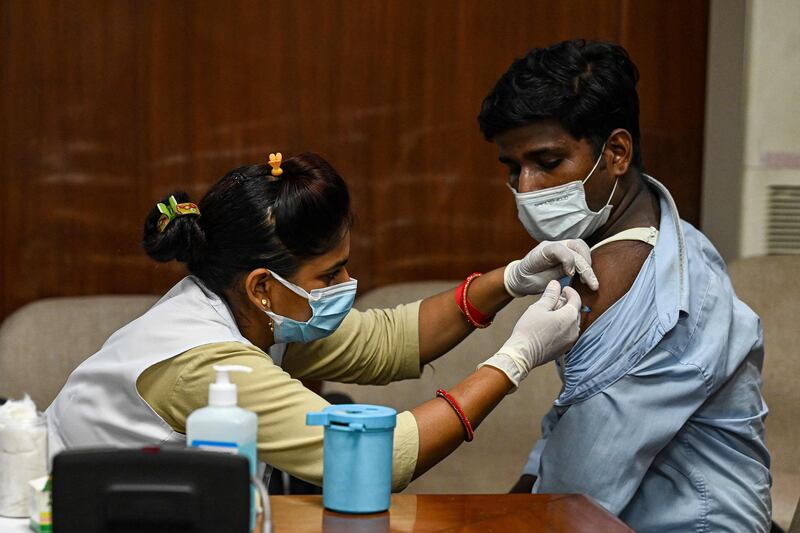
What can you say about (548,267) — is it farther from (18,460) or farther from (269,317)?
(18,460)

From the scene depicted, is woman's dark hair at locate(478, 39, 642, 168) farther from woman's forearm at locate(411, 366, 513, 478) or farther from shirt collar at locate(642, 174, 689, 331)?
woman's forearm at locate(411, 366, 513, 478)

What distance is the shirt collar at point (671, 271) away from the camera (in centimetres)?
164

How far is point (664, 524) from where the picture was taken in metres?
1.66

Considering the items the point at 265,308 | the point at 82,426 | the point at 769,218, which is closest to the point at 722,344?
the point at 265,308

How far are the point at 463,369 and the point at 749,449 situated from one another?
1202 millimetres

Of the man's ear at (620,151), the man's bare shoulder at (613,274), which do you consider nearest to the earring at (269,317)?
the man's bare shoulder at (613,274)

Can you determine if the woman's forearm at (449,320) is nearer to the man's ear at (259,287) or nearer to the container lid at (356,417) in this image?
the man's ear at (259,287)

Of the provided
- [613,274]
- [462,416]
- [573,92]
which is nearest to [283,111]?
[573,92]

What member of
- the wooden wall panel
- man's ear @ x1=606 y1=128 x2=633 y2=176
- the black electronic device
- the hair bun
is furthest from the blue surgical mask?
the wooden wall panel

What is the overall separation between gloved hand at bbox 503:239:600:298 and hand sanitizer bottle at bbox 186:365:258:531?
0.76 meters

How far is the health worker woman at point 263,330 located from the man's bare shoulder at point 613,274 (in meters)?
0.04

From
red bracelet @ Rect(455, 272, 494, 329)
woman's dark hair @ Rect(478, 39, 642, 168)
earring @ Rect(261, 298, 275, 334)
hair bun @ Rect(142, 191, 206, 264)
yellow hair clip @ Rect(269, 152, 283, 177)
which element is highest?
woman's dark hair @ Rect(478, 39, 642, 168)

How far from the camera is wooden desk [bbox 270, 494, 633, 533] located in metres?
1.32

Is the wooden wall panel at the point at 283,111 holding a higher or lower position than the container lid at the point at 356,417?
higher
